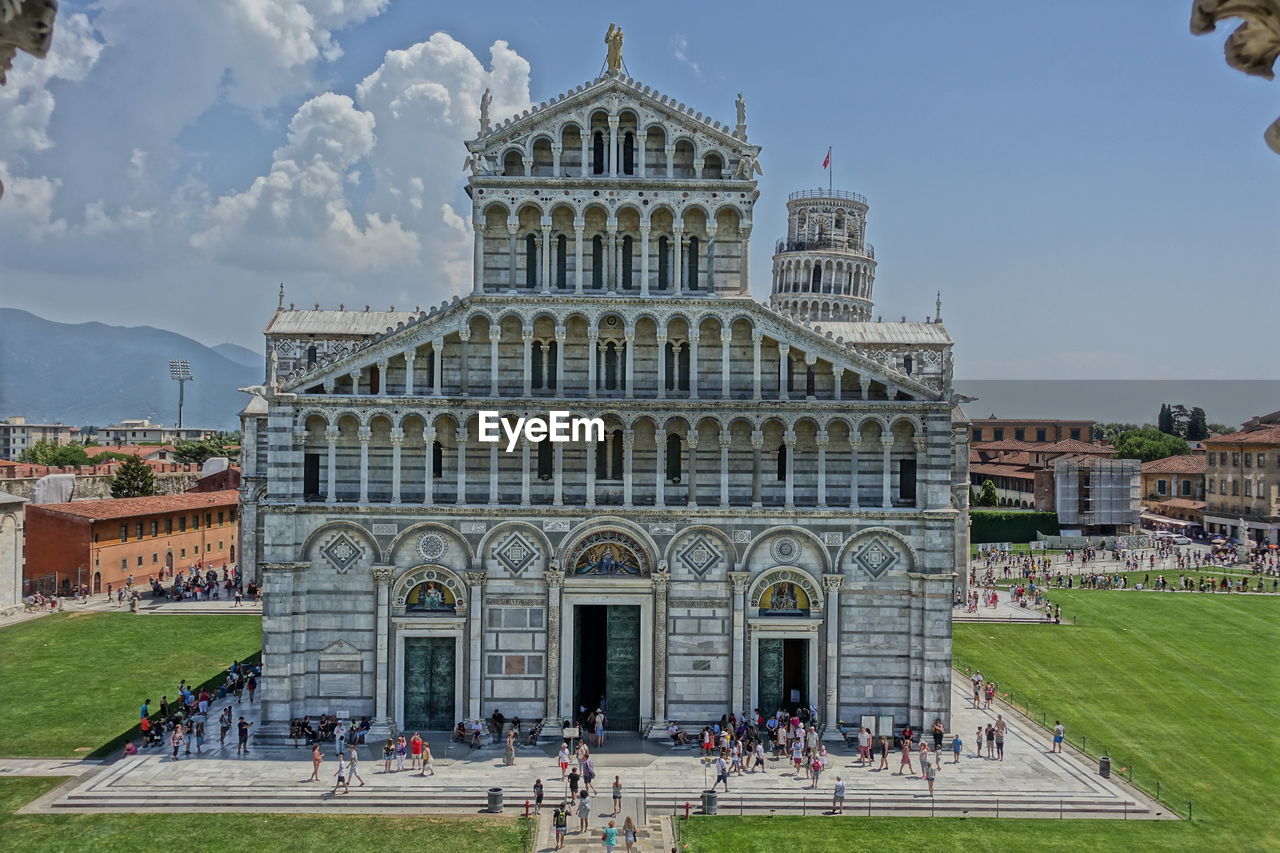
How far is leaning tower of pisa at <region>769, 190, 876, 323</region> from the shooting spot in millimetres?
90875

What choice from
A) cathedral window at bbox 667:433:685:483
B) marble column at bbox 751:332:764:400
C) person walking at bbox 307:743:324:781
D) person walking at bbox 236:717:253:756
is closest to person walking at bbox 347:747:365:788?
person walking at bbox 307:743:324:781

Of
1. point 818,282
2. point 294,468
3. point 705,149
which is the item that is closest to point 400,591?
point 294,468

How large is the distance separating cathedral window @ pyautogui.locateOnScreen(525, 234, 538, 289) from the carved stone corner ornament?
2933cm

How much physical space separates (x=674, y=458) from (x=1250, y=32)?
28.7m

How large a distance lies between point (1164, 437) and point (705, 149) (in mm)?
122636

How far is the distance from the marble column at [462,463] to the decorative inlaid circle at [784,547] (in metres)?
10.2

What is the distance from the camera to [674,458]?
3434 centimetres

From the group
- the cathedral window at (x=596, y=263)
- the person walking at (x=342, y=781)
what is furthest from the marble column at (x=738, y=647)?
the person walking at (x=342, y=781)

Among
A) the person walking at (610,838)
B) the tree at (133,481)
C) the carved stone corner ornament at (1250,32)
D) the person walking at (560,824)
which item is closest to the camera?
the carved stone corner ornament at (1250,32)

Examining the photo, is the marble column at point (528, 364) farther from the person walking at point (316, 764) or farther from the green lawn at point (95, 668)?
the green lawn at point (95, 668)

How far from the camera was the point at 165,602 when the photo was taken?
58.5 metres

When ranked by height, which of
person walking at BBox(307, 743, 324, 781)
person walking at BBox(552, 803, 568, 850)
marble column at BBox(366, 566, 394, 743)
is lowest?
person walking at BBox(552, 803, 568, 850)

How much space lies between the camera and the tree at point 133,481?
8069 centimetres

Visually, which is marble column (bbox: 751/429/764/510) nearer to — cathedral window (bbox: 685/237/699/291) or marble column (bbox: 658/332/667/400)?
marble column (bbox: 658/332/667/400)
